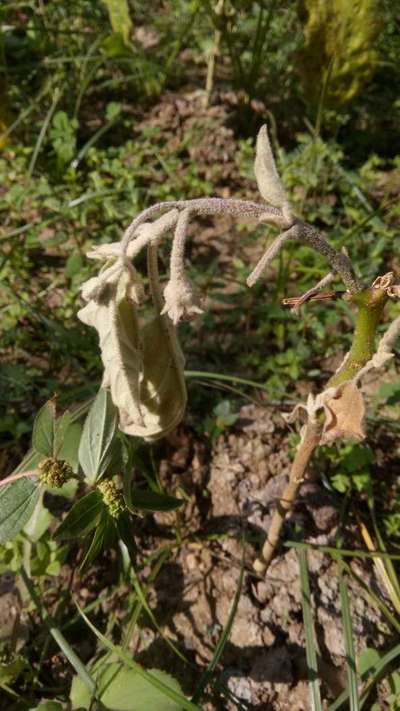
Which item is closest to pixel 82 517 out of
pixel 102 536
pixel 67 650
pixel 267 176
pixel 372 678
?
pixel 102 536

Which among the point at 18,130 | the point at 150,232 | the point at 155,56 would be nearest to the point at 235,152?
the point at 155,56

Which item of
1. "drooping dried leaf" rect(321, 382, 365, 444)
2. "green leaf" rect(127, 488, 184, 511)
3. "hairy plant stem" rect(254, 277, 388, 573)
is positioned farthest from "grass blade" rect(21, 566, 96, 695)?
"drooping dried leaf" rect(321, 382, 365, 444)

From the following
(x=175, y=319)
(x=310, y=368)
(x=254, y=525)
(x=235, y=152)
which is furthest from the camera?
(x=235, y=152)

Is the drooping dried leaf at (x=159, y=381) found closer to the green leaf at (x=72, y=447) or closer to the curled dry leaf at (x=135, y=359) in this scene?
the curled dry leaf at (x=135, y=359)

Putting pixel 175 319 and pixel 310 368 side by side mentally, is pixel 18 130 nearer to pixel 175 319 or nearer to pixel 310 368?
pixel 310 368

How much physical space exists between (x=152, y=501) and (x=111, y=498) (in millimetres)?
125

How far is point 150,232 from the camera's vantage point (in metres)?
0.90

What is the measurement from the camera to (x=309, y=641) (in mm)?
1334

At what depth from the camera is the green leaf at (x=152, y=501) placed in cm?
118

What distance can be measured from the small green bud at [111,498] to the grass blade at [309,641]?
0.60 meters

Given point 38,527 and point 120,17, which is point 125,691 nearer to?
point 38,527

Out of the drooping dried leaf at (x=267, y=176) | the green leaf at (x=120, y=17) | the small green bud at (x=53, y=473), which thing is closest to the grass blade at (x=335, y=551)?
the small green bud at (x=53, y=473)

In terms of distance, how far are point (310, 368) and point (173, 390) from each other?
2.84ft

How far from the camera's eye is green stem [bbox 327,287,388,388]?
0.90 m
